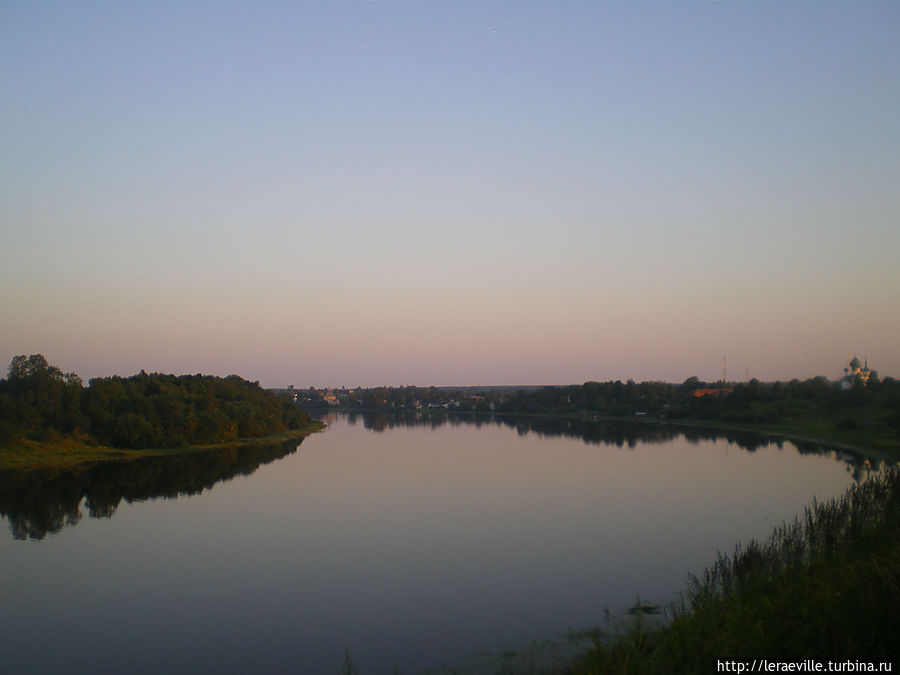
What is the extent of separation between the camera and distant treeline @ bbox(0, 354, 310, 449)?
3391cm

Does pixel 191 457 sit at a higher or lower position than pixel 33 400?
lower

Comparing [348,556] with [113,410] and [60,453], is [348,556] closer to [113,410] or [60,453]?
[60,453]

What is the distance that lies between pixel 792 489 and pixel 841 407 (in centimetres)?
2954

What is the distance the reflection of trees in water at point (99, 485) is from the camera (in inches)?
767

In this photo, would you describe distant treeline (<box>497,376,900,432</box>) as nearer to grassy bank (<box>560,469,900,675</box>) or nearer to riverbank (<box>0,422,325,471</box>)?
grassy bank (<box>560,469,900,675</box>)

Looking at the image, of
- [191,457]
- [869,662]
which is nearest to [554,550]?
[869,662]

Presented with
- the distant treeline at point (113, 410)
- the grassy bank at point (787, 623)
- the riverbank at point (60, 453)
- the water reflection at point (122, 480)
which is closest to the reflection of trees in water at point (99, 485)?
the water reflection at point (122, 480)

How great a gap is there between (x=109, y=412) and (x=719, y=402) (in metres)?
54.9

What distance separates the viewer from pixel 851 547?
1062 cm

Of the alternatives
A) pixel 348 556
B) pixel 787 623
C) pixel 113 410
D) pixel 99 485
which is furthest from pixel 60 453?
pixel 787 623

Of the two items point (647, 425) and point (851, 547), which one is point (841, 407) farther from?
point (851, 547)

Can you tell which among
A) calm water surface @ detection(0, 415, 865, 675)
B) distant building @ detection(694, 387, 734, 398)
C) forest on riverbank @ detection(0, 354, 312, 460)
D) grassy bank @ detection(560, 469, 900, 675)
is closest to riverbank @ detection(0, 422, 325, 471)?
forest on riverbank @ detection(0, 354, 312, 460)

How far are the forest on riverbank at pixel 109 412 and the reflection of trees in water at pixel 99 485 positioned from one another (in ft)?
9.67

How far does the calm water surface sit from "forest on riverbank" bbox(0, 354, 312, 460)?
7.33m
